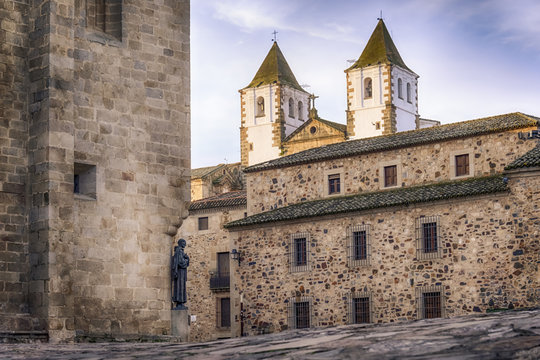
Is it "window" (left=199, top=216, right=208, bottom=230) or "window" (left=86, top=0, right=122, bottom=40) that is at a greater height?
"window" (left=86, top=0, right=122, bottom=40)

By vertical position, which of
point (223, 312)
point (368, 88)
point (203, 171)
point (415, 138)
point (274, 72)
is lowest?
point (223, 312)

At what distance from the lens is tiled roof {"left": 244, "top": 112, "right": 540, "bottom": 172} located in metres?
29.6

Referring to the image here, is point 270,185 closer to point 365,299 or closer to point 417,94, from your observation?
point 365,299

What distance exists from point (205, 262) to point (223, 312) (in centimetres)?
216

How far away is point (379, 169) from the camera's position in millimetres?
31375

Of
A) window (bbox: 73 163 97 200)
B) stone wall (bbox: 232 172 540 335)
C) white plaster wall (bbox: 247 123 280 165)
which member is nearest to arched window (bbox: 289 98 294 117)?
white plaster wall (bbox: 247 123 280 165)

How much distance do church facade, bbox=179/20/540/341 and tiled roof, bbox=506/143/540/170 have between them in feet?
0.08

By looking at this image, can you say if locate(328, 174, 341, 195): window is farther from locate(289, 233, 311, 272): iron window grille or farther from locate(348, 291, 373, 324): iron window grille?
locate(348, 291, 373, 324): iron window grille

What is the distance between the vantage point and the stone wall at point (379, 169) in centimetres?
2936

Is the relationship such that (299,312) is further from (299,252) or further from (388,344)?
(388,344)

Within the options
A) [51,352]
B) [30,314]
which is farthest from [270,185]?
[51,352]

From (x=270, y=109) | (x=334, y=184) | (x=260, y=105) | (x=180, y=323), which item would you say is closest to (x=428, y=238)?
(x=334, y=184)

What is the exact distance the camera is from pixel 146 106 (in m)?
17.1

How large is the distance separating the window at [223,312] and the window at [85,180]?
21.2 m
